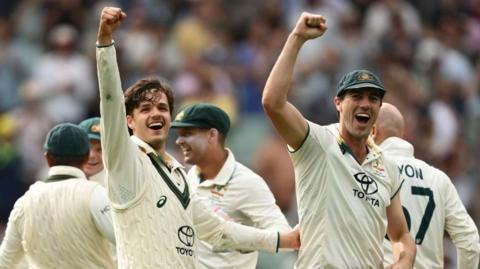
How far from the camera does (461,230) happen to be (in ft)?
36.0

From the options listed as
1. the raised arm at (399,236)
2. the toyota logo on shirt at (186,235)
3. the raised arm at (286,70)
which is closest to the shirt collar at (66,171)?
the toyota logo on shirt at (186,235)

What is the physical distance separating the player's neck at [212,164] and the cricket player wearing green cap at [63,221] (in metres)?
1.15

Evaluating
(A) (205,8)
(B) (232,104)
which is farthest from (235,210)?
(A) (205,8)

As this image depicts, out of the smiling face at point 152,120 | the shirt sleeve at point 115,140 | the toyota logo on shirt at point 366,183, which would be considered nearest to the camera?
the shirt sleeve at point 115,140

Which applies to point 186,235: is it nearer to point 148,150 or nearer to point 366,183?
point 148,150

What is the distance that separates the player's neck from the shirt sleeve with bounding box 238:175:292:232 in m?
0.22

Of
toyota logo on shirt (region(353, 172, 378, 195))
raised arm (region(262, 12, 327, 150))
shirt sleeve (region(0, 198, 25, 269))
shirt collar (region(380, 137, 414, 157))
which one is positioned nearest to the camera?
raised arm (region(262, 12, 327, 150))

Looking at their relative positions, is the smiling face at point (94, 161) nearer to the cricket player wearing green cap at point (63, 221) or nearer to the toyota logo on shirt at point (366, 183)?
the cricket player wearing green cap at point (63, 221)

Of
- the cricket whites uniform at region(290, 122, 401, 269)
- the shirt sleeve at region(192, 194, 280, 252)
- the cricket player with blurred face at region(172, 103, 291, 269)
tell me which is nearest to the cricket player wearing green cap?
the shirt sleeve at region(192, 194, 280, 252)

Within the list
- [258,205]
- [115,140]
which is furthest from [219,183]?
[115,140]

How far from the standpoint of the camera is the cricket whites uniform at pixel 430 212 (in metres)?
10.9

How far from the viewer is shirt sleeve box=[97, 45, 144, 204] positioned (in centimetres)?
816

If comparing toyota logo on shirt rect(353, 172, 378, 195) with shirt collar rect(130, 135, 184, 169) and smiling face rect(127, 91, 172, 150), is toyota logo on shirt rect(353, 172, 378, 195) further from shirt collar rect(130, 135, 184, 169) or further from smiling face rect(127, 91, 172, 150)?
smiling face rect(127, 91, 172, 150)

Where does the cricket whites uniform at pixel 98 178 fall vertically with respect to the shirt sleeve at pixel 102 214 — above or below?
below
